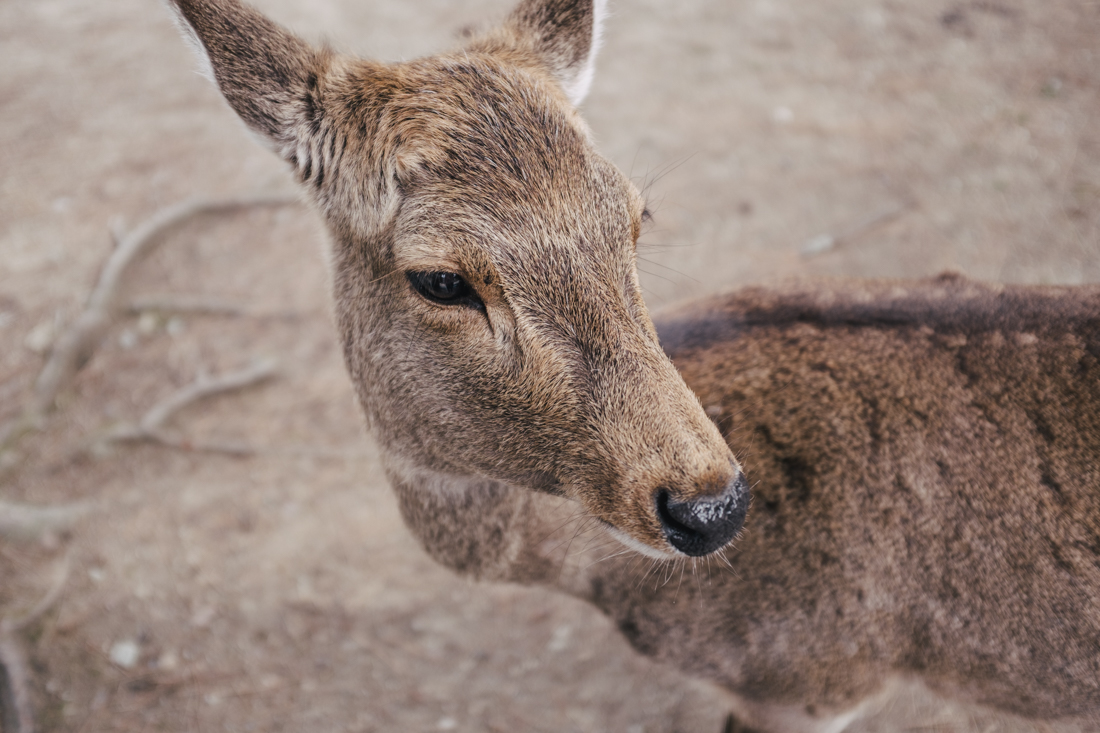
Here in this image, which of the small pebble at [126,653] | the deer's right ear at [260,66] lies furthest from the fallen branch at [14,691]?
the deer's right ear at [260,66]

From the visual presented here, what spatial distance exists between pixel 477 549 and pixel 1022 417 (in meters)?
2.26

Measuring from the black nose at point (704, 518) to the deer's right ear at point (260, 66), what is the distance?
1854 mm

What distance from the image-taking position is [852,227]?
6.80 metres

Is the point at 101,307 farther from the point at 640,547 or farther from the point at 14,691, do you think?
the point at 640,547

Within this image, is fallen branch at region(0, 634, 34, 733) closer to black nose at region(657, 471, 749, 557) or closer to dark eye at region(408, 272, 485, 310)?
dark eye at region(408, 272, 485, 310)

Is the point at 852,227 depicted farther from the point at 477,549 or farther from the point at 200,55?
the point at 200,55

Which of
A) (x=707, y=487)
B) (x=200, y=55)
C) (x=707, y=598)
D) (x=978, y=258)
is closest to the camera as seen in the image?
(x=707, y=487)

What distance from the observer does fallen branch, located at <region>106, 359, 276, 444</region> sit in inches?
216

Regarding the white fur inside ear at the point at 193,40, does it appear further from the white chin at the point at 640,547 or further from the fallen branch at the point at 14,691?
the fallen branch at the point at 14,691

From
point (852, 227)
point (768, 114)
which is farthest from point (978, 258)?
point (768, 114)

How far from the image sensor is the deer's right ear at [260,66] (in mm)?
2463

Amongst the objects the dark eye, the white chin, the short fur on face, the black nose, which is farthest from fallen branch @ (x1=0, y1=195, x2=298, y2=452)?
the black nose

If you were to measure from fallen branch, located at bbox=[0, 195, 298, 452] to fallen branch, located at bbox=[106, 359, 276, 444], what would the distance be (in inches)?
27.2

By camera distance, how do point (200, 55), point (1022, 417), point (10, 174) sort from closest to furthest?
point (200, 55)
point (1022, 417)
point (10, 174)
